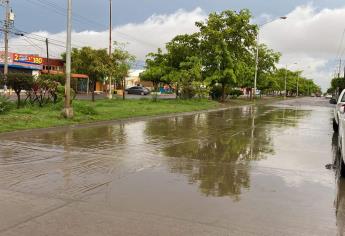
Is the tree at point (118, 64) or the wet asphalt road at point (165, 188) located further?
the tree at point (118, 64)

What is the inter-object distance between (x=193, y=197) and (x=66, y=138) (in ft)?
24.9

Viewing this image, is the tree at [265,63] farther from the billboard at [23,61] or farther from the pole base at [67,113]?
the pole base at [67,113]

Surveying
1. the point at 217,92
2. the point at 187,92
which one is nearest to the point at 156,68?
the point at 187,92

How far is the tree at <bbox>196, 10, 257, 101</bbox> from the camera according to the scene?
4353 centimetres

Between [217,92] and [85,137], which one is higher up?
[217,92]

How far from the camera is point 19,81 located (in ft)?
66.7

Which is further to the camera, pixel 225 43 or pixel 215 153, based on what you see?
pixel 225 43

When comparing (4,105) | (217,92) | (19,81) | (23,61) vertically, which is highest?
(23,61)

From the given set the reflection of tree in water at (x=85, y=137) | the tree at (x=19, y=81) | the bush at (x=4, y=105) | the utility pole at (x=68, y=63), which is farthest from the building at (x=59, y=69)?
the reflection of tree in water at (x=85, y=137)

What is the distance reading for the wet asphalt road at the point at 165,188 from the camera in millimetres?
5395

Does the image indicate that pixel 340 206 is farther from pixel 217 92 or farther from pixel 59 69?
pixel 59 69

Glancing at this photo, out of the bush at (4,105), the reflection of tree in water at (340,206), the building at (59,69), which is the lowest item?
the reflection of tree in water at (340,206)

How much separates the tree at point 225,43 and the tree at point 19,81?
24018mm

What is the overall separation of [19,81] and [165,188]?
49.3ft
